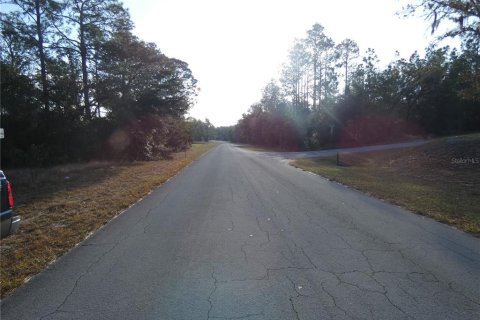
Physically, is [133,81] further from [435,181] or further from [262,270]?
[262,270]

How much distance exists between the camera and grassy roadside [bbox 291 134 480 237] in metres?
8.09

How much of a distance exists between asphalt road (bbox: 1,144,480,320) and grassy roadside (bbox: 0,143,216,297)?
313 millimetres

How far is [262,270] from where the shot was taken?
14.7 feet

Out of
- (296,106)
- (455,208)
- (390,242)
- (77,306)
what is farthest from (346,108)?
(77,306)

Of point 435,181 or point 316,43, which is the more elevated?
point 316,43

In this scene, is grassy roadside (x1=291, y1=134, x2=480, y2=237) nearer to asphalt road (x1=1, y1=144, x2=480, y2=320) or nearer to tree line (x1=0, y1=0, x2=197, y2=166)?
asphalt road (x1=1, y1=144, x2=480, y2=320)

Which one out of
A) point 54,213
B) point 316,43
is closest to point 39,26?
point 54,213

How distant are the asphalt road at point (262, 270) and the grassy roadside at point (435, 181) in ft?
3.40

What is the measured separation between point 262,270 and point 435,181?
40.3 ft

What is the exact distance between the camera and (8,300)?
374 centimetres

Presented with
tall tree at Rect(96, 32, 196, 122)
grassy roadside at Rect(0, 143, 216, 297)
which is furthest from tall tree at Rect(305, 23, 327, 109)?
grassy roadside at Rect(0, 143, 216, 297)

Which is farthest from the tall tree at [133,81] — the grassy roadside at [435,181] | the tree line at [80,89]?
the grassy roadside at [435,181]

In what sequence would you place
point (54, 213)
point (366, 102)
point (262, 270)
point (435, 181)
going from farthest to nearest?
point (366, 102), point (435, 181), point (54, 213), point (262, 270)

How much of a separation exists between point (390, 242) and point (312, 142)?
3922 centimetres
